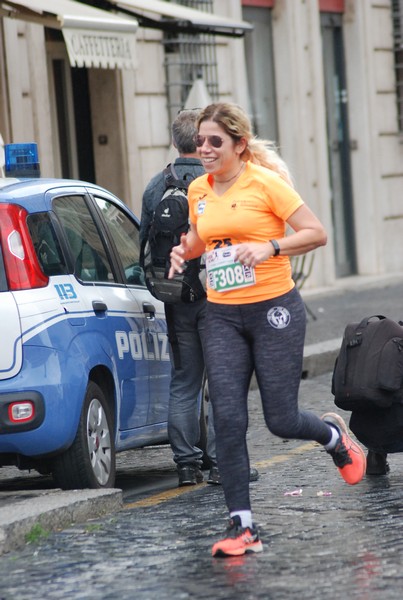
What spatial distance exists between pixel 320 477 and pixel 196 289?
1105 mm

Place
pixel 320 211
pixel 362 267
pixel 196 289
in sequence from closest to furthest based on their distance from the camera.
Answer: pixel 196 289 < pixel 320 211 < pixel 362 267

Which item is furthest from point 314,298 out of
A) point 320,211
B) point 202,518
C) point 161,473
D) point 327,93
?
point 202,518

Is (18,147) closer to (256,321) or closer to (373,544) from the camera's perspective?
(256,321)

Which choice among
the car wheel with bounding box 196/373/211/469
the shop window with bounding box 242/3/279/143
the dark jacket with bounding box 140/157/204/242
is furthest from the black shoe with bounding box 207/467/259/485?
the shop window with bounding box 242/3/279/143

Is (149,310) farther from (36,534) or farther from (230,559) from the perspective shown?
(230,559)

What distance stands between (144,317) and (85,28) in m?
5.31

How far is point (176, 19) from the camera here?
16.2 meters

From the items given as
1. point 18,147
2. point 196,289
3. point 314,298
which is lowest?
point 314,298

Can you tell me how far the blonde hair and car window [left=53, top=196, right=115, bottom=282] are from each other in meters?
1.26

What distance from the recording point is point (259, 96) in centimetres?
2009

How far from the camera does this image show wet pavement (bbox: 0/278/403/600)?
213 inches

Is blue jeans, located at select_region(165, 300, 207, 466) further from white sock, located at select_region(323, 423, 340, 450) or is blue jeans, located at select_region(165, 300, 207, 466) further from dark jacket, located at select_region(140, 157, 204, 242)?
white sock, located at select_region(323, 423, 340, 450)

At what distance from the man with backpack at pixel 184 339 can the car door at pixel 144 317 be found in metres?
0.17

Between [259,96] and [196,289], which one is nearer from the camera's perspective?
[196,289]
